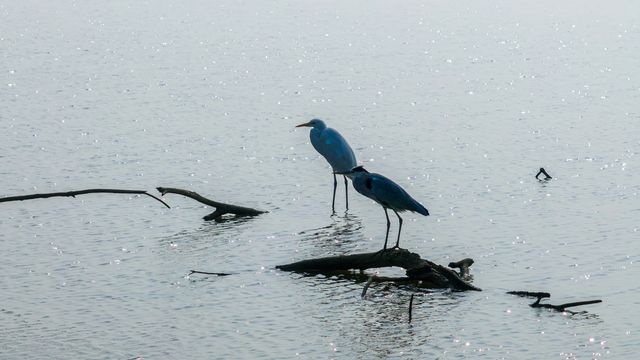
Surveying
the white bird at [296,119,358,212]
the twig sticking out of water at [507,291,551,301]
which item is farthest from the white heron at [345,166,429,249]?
the white bird at [296,119,358,212]

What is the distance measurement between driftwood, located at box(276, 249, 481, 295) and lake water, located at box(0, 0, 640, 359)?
0.19 m

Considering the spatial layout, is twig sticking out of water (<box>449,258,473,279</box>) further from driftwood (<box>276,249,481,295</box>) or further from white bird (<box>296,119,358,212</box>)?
white bird (<box>296,119,358,212</box>)

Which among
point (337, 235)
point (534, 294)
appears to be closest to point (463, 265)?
point (534, 294)

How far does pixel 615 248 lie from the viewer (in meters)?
21.2

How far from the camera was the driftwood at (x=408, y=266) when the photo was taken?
59.7 ft

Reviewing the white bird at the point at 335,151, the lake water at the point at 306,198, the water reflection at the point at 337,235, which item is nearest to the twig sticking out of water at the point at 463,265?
the lake water at the point at 306,198

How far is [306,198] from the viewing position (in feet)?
84.1

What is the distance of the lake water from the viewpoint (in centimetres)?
1705

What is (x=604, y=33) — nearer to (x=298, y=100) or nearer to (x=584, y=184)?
(x=298, y=100)

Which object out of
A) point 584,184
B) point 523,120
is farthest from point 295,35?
point 584,184

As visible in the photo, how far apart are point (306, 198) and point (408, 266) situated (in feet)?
24.4

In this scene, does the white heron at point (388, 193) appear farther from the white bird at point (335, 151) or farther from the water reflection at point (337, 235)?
the white bird at point (335, 151)

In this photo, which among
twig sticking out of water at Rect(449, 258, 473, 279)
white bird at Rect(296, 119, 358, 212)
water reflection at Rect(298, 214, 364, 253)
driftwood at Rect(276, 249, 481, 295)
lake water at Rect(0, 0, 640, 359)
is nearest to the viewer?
lake water at Rect(0, 0, 640, 359)

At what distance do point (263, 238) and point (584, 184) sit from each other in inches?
304
